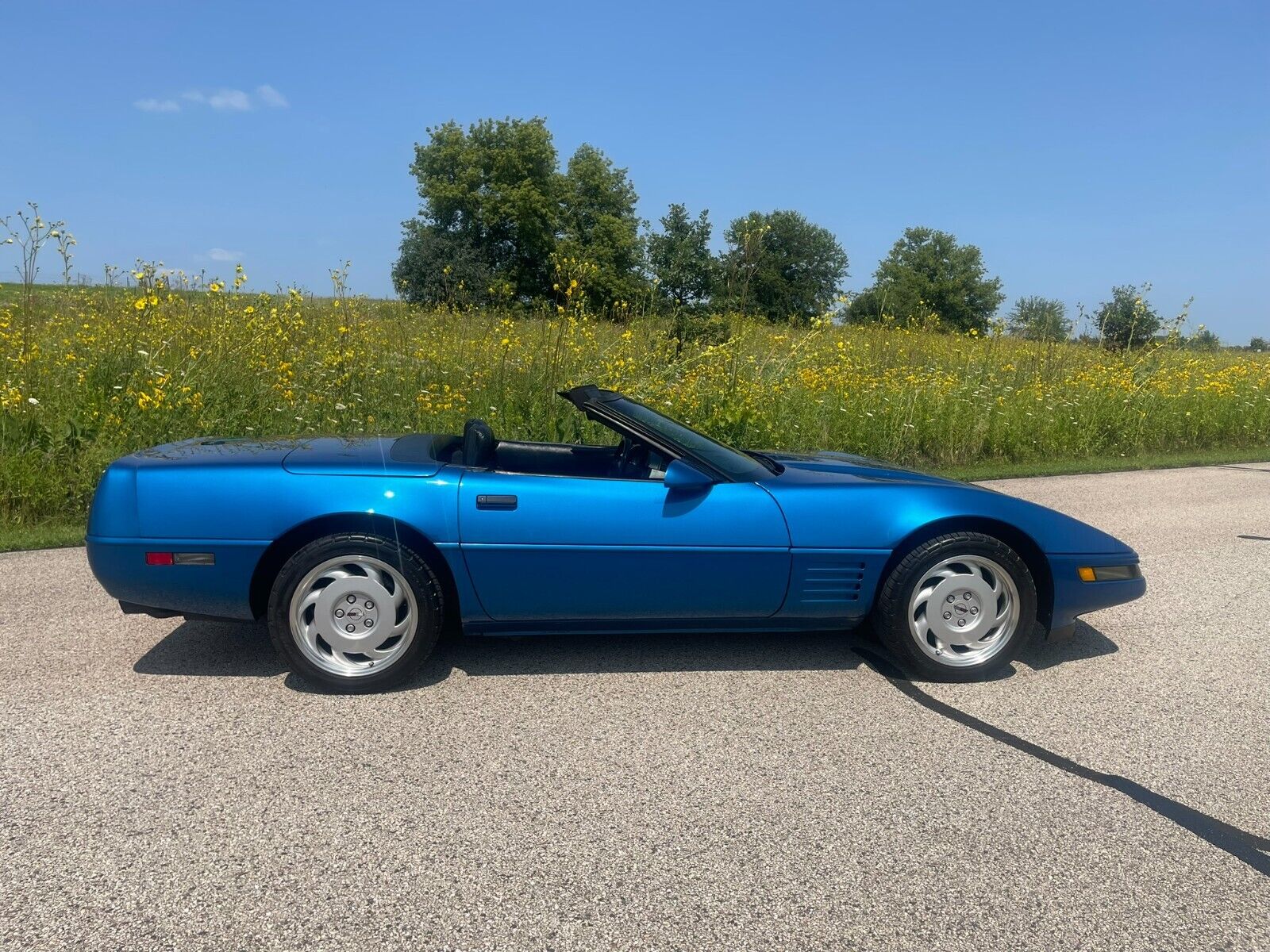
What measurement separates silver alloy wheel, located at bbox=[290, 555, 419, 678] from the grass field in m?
3.42

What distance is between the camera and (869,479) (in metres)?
3.96

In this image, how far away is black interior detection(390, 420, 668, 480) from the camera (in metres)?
3.87

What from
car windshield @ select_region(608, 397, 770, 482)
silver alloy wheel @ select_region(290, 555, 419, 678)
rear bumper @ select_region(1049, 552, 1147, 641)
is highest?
car windshield @ select_region(608, 397, 770, 482)

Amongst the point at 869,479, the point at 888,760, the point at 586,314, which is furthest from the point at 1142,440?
the point at 888,760

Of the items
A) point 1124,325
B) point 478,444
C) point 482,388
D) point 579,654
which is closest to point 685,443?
point 478,444

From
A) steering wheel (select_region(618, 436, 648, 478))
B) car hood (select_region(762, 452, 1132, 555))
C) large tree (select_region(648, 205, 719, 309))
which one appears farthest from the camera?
large tree (select_region(648, 205, 719, 309))

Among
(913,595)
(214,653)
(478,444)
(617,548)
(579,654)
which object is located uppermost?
(478,444)

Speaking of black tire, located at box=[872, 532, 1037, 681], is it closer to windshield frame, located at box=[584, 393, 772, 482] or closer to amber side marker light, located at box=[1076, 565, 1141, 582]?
amber side marker light, located at box=[1076, 565, 1141, 582]

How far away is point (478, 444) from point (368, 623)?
87 centimetres

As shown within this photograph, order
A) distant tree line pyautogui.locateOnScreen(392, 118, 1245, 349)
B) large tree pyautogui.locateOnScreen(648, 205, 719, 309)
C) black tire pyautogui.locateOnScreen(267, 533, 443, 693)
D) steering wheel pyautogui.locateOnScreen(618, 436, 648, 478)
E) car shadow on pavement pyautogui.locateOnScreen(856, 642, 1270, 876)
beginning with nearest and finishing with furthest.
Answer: car shadow on pavement pyautogui.locateOnScreen(856, 642, 1270, 876) < black tire pyautogui.locateOnScreen(267, 533, 443, 693) < steering wheel pyautogui.locateOnScreen(618, 436, 648, 478) < large tree pyautogui.locateOnScreen(648, 205, 719, 309) < distant tree line pyautogui.locateOnScreen(392, 118, 1245, 349)

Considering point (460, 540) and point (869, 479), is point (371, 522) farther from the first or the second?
point (869, 479)

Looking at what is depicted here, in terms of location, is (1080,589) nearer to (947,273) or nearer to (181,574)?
(181,574)

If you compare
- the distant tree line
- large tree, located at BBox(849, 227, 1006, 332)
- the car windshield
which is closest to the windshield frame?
the car windshield

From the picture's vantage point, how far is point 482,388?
28.9 feet
